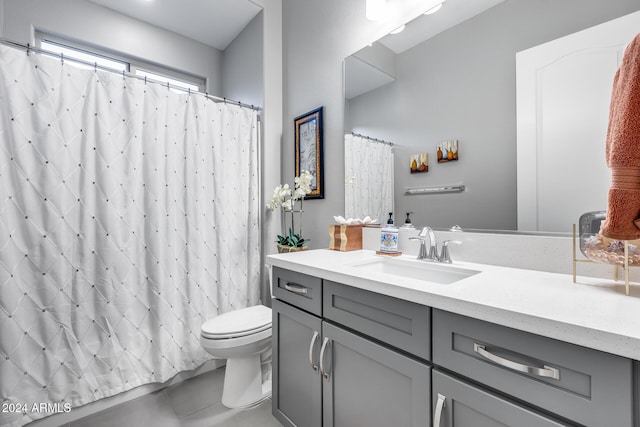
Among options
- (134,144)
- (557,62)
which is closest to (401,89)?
(557,62)

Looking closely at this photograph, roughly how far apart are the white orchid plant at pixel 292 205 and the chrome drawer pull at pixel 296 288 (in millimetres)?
586

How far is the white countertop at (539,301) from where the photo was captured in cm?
54

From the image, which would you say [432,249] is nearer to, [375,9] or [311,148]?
[311,148]

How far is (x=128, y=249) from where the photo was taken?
1.70m

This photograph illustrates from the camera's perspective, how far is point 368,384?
3.18 ft

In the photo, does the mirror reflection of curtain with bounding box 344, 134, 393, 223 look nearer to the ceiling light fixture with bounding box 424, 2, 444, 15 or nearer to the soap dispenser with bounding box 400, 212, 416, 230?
the soap dispenser with bounding box 400, 212, 416, 230

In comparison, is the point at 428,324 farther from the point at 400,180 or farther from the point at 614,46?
the point at 614,46

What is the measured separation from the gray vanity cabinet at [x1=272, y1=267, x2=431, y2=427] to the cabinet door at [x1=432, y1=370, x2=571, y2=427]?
0.13 ft

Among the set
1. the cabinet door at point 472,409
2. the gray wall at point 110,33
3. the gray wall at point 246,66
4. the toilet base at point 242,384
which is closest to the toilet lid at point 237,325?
the toilet base at point 242,384

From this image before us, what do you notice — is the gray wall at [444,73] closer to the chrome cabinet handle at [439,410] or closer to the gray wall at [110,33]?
the chrome cabinet handle at [439,410]

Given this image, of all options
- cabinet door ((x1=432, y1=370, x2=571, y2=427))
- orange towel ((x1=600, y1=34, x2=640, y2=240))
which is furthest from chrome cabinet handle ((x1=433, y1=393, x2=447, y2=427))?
orange towel ((x1=600, y1=34, x2=640, y2=240))

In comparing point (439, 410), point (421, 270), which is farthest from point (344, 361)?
point (421, 270)

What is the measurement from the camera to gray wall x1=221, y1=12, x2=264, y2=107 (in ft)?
7.66

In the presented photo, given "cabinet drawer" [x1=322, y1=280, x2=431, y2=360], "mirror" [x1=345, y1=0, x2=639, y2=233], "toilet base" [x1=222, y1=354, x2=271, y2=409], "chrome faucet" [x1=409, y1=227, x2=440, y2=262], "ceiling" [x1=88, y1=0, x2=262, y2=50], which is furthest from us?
"ceiling" [x1=88, y1=0, x2=262, y2=50]
